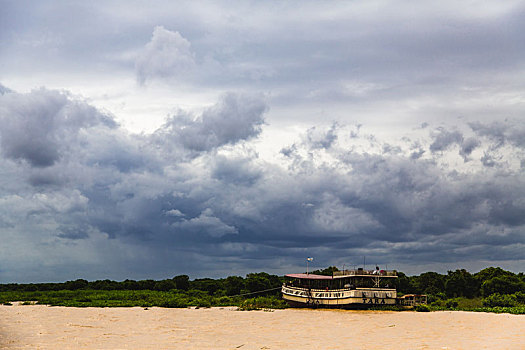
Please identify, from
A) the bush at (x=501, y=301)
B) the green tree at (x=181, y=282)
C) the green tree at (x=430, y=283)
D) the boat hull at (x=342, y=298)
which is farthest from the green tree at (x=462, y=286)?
the green tree at (x=181, y=282)

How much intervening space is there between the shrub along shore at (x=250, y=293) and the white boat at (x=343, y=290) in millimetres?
3451

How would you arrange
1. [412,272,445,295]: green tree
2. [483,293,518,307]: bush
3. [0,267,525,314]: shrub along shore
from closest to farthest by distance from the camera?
[483,293,518,307]: bush, [0,267,525,314]: shrub along shore, [412,272,445,295]: green tree

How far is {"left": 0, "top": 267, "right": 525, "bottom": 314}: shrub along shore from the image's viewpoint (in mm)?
61375

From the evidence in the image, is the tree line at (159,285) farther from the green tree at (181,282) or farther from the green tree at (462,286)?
the green tree at (462,286)

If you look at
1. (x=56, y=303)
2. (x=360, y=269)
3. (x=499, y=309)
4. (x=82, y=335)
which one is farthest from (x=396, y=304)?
(x=56, y=303)

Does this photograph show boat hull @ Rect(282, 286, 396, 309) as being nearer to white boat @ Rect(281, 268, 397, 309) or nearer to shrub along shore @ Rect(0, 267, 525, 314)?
white boat @ Rect(281, 268, 397, 309)

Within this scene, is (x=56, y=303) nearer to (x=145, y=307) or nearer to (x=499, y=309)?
(x=145, y=307)

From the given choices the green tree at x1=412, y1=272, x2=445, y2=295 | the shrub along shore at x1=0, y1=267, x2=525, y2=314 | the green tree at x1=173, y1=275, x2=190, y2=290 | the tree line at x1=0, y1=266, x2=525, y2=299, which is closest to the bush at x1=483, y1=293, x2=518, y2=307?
the shrub along shore at x1=0, y1=267, x2=525, y2=314

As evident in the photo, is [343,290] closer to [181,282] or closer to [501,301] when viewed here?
[501,301]

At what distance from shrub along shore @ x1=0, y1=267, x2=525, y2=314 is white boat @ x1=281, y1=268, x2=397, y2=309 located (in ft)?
11.3

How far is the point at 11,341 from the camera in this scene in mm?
24562

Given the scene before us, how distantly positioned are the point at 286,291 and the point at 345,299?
990 cm

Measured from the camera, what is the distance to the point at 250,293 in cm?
7306

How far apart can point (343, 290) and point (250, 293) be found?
18.4 m
